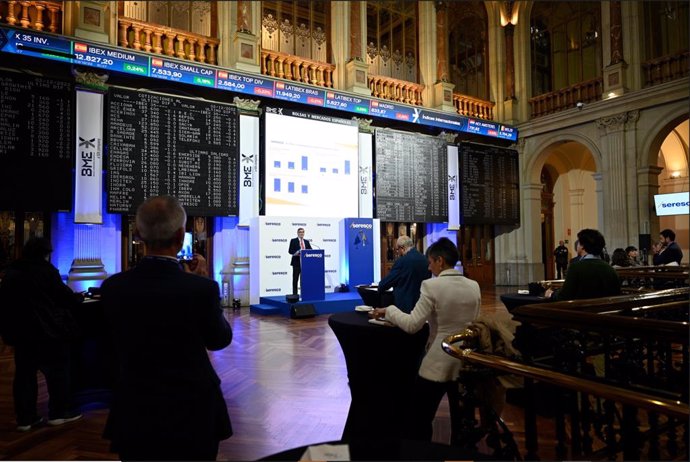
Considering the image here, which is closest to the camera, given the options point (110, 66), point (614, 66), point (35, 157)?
point (35, 157)

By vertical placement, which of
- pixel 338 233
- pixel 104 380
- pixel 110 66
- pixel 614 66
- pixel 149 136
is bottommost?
pixel 104 380

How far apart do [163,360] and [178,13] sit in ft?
34.8

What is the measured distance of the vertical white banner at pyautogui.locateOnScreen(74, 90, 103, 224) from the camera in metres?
7.79

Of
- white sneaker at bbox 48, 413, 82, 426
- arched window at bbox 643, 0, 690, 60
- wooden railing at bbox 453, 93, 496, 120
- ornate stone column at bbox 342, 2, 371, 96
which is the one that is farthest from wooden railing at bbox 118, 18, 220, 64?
arched window at bbox 643, 0, 690, 60

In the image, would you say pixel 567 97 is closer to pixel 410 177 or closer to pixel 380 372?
pixel 410 177

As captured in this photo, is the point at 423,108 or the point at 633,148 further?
the point at 423,108

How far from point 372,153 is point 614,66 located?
20.0 feet

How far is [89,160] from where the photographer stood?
25.8 ft

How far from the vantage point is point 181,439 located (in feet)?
4.96

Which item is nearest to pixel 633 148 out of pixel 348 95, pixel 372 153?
pixel 372 153

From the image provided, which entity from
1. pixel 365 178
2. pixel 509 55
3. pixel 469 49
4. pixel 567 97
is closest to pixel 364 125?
pixel 365 178

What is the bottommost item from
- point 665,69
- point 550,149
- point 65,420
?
point 65,420

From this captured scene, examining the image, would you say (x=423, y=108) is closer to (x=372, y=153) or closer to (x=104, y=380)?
(x=372, y=153)

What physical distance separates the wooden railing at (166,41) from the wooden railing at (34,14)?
3.27 feet
